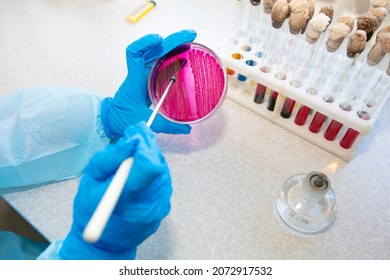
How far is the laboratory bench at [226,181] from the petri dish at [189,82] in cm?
12

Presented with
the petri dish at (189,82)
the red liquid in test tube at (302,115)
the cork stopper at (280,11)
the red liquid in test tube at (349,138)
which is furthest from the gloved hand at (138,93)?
the red liquid in test tube at (349,138)

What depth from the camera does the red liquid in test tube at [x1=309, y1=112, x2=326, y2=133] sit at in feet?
3.02

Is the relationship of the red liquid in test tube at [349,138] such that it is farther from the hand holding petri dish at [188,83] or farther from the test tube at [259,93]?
the hand holding petri dish at [188,83]

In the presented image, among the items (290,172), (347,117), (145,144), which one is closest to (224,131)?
(290,172)

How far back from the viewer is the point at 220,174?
90cm

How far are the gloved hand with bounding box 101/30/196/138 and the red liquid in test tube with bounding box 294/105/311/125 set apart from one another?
0.34 metres

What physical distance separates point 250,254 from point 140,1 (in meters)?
1.19

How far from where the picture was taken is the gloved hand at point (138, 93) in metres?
0.82

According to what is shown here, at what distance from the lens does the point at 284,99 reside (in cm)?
97

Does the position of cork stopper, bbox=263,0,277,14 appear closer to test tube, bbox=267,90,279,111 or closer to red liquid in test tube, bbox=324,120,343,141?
test tube, bbox=267,90,279,111

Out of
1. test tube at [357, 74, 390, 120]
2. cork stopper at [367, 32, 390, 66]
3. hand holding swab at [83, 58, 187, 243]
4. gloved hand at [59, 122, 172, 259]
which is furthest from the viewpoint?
test tube at [357, 74, 390, 120]

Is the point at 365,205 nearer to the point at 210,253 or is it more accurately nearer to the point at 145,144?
the point at 210,253


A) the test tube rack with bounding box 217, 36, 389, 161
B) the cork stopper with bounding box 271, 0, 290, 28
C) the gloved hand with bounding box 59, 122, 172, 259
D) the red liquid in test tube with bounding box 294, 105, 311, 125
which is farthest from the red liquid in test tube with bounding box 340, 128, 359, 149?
the gloved hand with bounding box 59, 122, 172, 259
